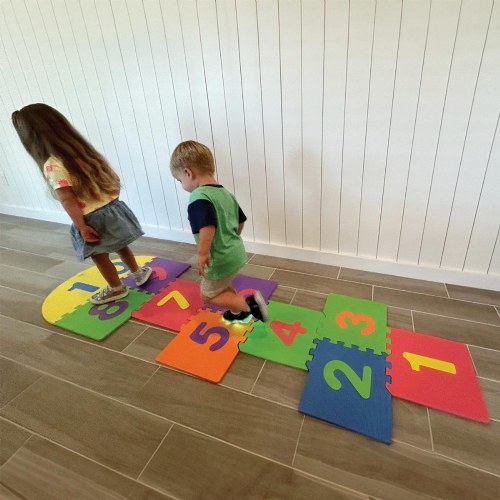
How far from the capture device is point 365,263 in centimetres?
188

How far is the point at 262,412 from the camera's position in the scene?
1088 mm

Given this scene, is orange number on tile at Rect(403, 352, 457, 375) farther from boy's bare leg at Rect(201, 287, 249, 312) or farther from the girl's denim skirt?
the girl's denim skirt

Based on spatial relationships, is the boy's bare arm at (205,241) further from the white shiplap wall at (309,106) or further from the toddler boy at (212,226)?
the white shiplap wall at (309,106)

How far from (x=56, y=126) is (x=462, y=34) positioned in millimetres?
1766

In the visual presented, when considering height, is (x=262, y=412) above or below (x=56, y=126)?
below

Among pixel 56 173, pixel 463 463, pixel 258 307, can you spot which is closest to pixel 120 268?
pixel 56 173

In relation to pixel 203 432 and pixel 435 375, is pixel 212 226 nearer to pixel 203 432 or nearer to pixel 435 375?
pixel 203 432

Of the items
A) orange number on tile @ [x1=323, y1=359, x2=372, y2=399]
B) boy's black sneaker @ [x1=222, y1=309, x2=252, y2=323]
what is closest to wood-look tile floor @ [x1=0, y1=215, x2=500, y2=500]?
orange number on tile @ [x1=323, y1=359, x2=372, y2=399]

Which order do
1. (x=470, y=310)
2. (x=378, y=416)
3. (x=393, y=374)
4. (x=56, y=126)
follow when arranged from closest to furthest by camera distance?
(x=378, y=416) < (x=393, y=374) < (x=56, y=126) < (x=470, y=310)

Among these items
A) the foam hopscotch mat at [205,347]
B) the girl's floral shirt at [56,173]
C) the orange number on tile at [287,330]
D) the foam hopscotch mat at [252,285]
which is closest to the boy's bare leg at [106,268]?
the girl's floral shirt at [56,173]

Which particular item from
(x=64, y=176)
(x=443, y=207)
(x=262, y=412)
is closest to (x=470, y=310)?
(x=443, y=207)

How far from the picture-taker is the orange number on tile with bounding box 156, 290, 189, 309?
1641 millimetres

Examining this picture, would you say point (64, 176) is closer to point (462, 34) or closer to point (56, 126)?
point (56, 126)

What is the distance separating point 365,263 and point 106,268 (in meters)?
1.48
